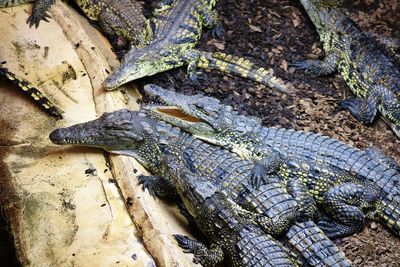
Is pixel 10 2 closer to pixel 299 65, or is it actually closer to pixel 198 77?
pixel 198 77

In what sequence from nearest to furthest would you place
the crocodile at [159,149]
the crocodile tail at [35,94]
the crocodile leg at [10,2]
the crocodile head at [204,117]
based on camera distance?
the crocodile at [159,149], the crocodile tail at [35,94], the crocodile head at [204,117], the crocodile leg at [10,2]

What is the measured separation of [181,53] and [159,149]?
1256 mm

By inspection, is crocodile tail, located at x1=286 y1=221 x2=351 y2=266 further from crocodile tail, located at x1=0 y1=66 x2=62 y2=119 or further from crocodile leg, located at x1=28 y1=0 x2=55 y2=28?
crocodile leg, located at x1=28 y1=0 x2=55 y2=28

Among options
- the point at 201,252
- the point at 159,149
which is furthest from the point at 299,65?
the point at 201,252

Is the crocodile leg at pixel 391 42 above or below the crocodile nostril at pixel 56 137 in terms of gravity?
above

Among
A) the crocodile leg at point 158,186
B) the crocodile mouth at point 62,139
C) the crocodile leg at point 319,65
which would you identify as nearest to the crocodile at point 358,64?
the crocodile leg at point 319,65

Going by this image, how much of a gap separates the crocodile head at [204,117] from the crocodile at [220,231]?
598 millimetres

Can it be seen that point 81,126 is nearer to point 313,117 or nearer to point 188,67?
point 188,67

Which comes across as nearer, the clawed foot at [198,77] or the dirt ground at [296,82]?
the dirt ground at [296,82]

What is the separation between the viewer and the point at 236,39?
4953 millimetres

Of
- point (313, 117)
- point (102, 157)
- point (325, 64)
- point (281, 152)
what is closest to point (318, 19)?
point (325, 64)

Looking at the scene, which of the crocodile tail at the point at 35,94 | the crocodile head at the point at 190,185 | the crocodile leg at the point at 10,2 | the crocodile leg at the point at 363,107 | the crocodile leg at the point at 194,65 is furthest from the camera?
the crocodile leg at the point at 10,2

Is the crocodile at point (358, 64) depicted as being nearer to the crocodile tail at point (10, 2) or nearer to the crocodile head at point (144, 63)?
the crocodile head at point (144, 63)

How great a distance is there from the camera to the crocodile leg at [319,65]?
4.77 m
